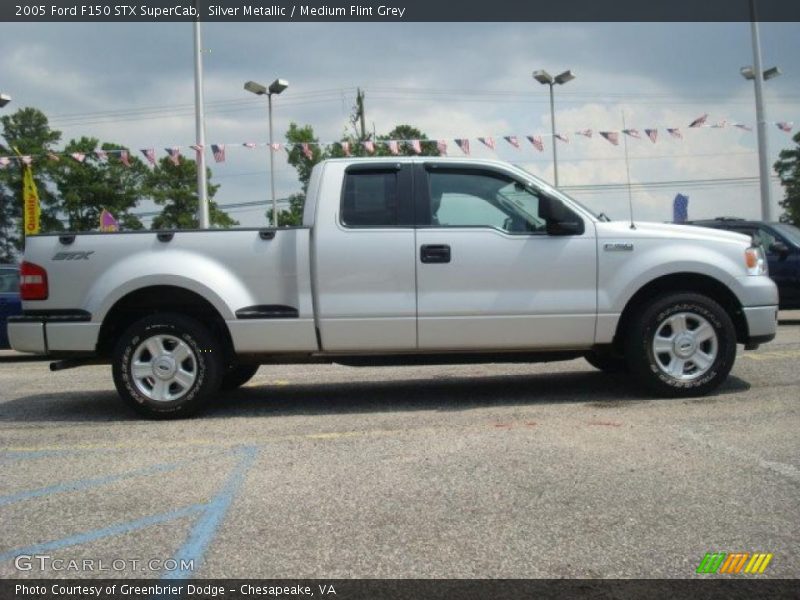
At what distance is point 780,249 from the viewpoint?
1195cm

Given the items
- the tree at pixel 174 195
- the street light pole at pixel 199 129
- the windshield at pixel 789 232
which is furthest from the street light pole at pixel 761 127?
the tree at pixel 174 195

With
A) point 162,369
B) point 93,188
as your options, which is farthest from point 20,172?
point 162,369

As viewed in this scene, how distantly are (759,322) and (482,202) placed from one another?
2424 millimetres

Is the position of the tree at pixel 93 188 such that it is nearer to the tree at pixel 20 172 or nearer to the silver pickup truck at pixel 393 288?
the tree at pixel 20 172

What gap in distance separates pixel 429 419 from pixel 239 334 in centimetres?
162

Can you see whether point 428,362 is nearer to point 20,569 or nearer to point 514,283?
point 514,283

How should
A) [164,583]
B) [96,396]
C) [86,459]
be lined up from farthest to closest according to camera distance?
1. [96,396]
2. [86,459]
3. [164,583]

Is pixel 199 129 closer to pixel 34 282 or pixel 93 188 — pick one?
pixel 34 282

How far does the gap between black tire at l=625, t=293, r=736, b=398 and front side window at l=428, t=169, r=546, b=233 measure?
3.70ft

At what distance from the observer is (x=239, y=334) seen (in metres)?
5.96

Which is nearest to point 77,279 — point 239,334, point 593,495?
point 239,334

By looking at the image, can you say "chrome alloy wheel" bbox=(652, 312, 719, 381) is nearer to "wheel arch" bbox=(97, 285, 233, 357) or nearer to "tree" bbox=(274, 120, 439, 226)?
"wheel arch" bbox=(97, 285, 233, 357)

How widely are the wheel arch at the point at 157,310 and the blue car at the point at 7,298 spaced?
6309 mm

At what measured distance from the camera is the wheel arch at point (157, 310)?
6039mm
